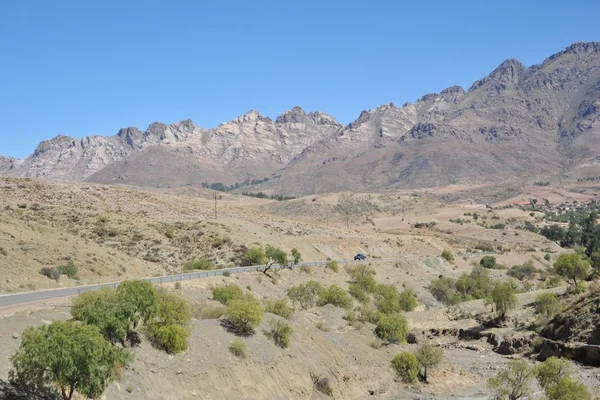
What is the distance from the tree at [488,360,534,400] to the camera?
31281 millimetres

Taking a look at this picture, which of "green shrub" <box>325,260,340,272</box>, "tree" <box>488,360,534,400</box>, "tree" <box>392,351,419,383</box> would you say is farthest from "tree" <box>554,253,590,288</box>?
"tree" <box>488,360,534,400</box>

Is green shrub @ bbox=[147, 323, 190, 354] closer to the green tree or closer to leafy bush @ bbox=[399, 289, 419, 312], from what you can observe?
the green tree

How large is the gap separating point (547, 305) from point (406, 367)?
18.7 m

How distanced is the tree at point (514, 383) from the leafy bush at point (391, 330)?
10.5m

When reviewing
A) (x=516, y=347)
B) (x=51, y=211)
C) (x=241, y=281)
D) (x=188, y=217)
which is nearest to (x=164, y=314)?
(x=241, y=281)

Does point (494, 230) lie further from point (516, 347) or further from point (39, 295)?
point (39, 295)

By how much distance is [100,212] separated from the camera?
81.6 metres

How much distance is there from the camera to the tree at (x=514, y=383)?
31.3 meters

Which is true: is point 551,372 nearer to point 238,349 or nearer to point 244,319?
point 238,349

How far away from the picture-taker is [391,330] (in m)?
42.6

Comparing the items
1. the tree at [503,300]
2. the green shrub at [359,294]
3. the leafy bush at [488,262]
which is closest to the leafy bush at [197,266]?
the green shrub at [359,294]

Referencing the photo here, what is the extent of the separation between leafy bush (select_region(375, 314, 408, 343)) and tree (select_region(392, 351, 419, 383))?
12.9 feet

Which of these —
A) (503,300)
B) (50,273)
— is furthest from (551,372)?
(50,273)

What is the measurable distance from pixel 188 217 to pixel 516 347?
5861 centimetres
